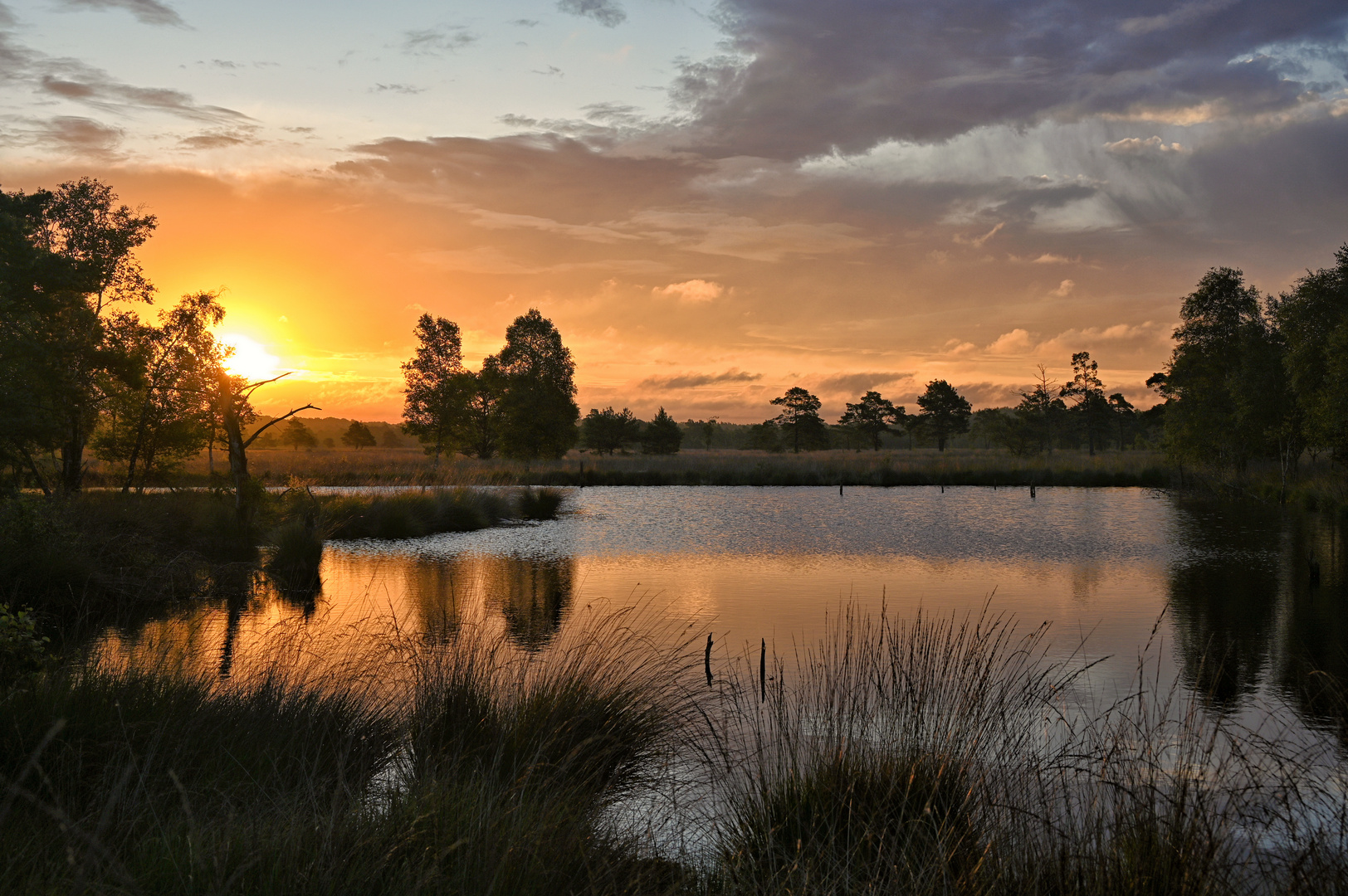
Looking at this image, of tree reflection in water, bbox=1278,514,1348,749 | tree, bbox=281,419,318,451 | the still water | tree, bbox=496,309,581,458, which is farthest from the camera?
tree, bbox=281,419,318,451

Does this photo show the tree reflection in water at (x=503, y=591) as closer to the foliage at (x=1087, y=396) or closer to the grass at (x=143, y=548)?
the grass at (x=143, y=548)

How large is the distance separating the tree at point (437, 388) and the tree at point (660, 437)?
27.8 meters

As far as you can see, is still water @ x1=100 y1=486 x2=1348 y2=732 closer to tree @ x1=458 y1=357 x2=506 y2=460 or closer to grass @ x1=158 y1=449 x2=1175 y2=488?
grass @ x1=158 y1=449 x2=1175 y2=488

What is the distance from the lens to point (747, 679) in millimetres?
9328

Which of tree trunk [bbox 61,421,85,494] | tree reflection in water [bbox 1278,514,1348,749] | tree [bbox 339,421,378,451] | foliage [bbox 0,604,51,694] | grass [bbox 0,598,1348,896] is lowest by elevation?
tree reflection in water [bbox 1278,514,1348,749]

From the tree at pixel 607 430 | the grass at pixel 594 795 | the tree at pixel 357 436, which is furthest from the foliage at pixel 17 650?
the tree at pixel 357 436

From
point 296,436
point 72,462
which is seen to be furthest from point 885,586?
point 296,436

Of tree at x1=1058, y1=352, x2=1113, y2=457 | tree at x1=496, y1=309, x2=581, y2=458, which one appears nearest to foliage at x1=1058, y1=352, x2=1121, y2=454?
tree at x1=1058, y1=352, x2=1113, y2=457

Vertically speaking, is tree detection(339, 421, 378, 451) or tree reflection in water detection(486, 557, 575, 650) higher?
tree detection(339, 421, 378, 451)

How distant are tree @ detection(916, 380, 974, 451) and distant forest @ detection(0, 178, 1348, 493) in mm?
192

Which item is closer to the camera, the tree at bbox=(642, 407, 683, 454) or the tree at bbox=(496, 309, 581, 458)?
the tree at bbox=(496, 309, 581, 458)

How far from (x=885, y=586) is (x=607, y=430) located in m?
70.7

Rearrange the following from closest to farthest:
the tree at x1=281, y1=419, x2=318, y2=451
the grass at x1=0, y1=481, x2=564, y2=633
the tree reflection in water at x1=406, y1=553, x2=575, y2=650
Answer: the grass at x1=0, y1=481, x2=564, y2=633 → the tree reflection in water at x1=406, y1=553, x2=575, y2=650 → the tree at x1=281, y1=419, x2=318, y2=451

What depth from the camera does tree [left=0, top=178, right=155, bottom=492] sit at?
16.4 m
